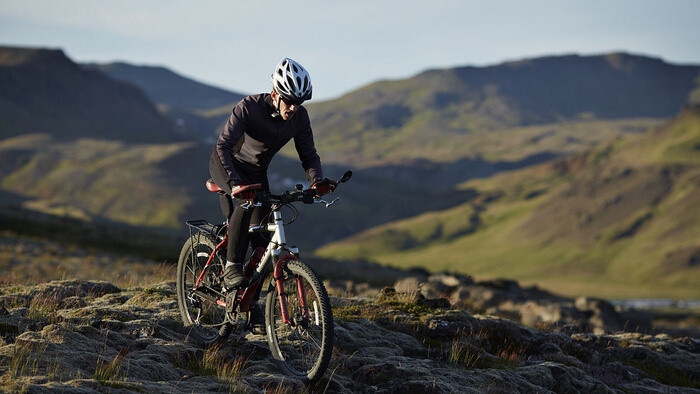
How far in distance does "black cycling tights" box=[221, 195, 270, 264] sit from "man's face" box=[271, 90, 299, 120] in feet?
4.30

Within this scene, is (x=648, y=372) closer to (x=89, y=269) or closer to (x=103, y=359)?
(x=103, y=359)

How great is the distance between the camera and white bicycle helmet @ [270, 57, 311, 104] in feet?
25.8

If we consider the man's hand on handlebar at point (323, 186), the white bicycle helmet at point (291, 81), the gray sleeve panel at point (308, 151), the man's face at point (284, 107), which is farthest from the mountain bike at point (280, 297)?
the white bicycle helmet at point (291, 81)

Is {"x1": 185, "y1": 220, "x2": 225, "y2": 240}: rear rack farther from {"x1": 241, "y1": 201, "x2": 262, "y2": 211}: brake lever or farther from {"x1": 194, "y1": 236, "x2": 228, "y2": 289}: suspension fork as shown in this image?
{"x1": 241, "y1": 201, "x2": 262, "y2": 211}: brake lever

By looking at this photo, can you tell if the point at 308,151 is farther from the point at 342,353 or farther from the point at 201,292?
the point at 342,353

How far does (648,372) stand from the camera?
464 inches

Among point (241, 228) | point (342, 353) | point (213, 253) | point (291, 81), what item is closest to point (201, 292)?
point (213, 253)

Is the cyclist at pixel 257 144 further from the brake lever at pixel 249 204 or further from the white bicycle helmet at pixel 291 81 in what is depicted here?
the brake lever at pixel 249 204

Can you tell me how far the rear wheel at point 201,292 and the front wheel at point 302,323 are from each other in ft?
3.91

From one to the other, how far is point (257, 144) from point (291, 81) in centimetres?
115

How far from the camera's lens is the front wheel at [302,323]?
7.33 meters

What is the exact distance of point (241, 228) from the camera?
28.0 ft

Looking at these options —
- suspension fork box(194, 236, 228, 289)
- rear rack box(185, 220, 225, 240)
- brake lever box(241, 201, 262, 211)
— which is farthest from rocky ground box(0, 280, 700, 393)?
brake lever box(241, 201, 262, 211)

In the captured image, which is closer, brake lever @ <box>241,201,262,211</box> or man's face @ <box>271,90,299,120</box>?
brake lever @ <box>241,201,262,211</box>
